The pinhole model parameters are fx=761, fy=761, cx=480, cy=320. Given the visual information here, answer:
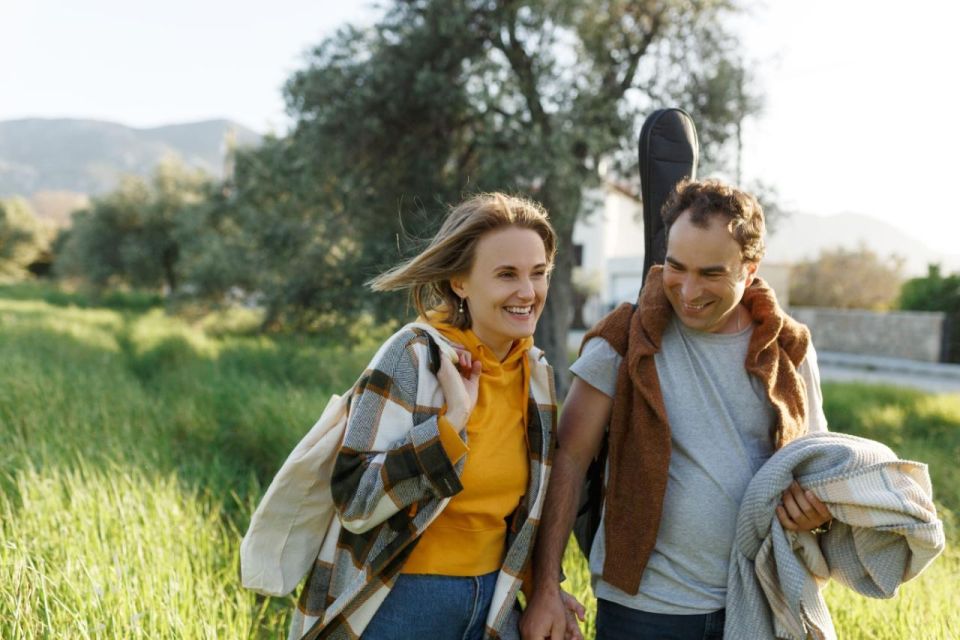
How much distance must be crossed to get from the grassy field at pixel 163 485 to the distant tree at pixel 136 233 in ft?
66.9

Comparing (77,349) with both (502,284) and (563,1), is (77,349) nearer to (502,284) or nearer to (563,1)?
(563,1)

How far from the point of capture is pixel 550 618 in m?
1.92

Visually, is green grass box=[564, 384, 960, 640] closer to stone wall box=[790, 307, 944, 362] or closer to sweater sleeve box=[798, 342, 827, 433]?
sweater sleeve box=[798, 342, 827, 433]

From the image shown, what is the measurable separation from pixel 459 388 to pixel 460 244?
420 mm

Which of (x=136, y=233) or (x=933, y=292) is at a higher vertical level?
(x=136, y=233)

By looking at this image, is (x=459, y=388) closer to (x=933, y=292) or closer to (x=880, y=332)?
(x=880, y=332)

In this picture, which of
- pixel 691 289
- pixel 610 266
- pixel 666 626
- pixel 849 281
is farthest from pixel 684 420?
pixel 610 266

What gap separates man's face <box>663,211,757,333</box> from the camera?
1.86m

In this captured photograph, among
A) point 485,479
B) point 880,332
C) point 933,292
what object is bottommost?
point 880,332

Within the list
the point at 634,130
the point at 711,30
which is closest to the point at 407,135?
the point at 634,130

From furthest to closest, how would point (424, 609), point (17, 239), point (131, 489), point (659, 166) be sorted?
point (17, 239) → point (131, 489) → point (659, 166) → point (424, 609)

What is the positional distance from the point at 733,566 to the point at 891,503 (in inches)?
15.6

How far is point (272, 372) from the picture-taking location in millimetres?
10234

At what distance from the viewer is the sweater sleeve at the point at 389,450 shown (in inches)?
65.1
